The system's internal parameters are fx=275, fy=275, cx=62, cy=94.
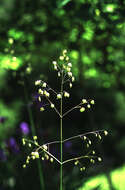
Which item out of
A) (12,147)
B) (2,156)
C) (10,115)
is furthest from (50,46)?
(10,115)

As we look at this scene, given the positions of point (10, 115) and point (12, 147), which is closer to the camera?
point (12, 147)

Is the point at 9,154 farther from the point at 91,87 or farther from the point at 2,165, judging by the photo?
the point at 91,87

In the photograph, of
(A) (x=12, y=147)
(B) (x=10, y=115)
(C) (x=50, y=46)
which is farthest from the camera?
(B) (x=10, y=115)

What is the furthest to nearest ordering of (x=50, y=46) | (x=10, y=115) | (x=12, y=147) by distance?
(x=10, y=115)
(x=50, y=46)
(x=12, y=147)

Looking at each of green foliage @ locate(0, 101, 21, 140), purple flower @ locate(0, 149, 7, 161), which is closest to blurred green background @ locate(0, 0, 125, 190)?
purple flower @ locate(0, 149, 7, 161)

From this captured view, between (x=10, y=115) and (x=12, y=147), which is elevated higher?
(x=10, y=115)

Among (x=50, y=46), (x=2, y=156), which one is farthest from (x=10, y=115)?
(x=2, y=156)

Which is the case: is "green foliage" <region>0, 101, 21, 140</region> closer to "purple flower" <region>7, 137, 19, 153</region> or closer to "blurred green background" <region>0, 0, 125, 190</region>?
"blurred green background" <region>0, 0, 125, 190</region>

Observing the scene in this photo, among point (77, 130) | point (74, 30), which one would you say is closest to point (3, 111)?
point (77, 130)

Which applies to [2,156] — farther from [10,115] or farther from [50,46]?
[10,115]

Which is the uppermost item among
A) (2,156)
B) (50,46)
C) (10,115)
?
(10,115)

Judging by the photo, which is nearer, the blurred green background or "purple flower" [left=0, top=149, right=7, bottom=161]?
the blurred green background
